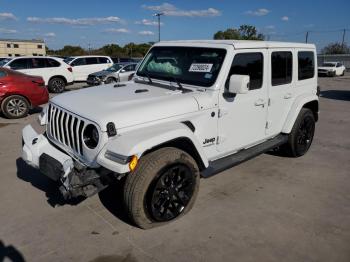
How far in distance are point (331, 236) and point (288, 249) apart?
0.58m

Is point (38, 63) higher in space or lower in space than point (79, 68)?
higher

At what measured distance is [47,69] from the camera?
14656 millimetres

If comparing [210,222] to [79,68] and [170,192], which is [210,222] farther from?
[79,68]

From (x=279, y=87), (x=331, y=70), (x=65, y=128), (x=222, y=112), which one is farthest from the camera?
(x=331, y=70)

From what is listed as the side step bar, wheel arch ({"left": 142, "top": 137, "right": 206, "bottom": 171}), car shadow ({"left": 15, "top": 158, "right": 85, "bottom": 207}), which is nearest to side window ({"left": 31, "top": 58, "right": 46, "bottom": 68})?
car shadow ({"left": 15, "top": 158, "right": 85, "bottom": 207})

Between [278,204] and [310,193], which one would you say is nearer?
[278,204]

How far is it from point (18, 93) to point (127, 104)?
6393 millimetres

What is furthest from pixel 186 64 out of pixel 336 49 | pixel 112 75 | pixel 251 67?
pixel 336 49

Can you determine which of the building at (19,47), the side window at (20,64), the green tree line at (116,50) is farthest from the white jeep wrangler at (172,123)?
the building at (19,47)

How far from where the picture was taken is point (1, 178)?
4.76 m

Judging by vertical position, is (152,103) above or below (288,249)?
above

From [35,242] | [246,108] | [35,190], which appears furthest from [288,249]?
[35,190]

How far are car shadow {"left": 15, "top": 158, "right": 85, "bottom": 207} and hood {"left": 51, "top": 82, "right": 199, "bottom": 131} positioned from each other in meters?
1.23

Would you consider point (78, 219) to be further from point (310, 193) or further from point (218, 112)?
point (310, 193)
